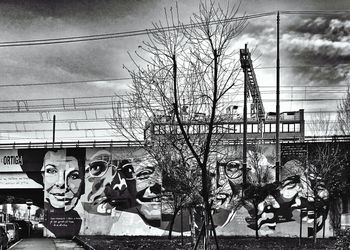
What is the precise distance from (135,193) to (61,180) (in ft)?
18.7

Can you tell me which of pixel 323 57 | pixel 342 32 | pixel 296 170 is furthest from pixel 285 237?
pixel 342 32

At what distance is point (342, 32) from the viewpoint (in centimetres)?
1797

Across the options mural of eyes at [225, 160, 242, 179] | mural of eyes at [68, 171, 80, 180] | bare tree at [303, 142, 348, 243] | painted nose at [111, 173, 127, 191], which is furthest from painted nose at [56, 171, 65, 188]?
bare tree at [303, 142, 348, 243]

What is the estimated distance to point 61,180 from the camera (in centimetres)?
3662

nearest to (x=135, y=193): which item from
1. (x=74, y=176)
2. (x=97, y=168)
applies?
(x=97, y=168)

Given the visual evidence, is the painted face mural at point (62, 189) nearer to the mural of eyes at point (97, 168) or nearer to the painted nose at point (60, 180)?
the painted nose at point (60, 180)

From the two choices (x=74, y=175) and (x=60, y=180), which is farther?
(x=60, y=180)

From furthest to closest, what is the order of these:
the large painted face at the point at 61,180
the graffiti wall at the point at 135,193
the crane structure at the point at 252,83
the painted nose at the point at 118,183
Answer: the large painted face at the point at 61,180 → the painted nose at the point at 118,183 → the graffiti wall at the point at 135,193 → the crane structure at the point at 252,83

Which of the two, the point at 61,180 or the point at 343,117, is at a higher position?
the point at 343,117

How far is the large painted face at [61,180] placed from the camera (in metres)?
36.2

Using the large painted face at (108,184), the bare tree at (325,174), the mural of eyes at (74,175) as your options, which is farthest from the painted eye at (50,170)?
the bare tree at (325,174)

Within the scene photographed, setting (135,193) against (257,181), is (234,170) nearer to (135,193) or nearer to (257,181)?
(257,181)

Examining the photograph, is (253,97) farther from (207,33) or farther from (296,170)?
(207,33)

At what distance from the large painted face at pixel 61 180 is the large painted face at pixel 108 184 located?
37.7 inches
